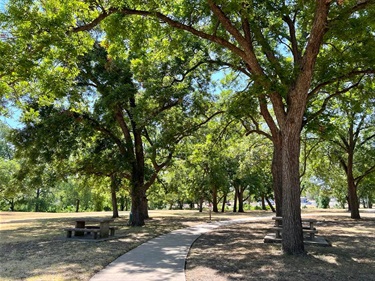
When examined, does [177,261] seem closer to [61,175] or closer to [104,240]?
[104,240]

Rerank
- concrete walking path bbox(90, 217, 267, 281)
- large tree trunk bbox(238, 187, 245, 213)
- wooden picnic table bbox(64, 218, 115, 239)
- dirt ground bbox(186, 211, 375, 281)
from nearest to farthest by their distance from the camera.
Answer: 1. concrete walking path bbox(90, 217, 267, 281)
2. dirt ground bbox(186, 211, 375, 281)
3. wooden picnic table bbox(64, 218, 115, 239)
4. large tree trunk bbox(238, 187, 245, 213)

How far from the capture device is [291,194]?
839 cm

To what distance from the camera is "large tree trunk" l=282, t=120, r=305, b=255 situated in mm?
8289

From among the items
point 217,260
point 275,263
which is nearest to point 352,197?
point 275,263

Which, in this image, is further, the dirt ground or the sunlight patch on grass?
the sunlight patch on grass

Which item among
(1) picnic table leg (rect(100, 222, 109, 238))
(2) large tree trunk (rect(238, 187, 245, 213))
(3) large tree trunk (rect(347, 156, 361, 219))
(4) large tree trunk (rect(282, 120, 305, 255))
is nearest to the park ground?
(4) large tree trunk (rect(282, 120, 305, 255))

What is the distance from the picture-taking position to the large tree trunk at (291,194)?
8289mm

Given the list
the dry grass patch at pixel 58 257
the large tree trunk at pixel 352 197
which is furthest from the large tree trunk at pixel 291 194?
the large tree trunk at pixel 352 197

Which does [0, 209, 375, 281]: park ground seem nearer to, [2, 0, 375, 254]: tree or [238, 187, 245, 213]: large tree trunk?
[2, 0, 375, 254]: tree

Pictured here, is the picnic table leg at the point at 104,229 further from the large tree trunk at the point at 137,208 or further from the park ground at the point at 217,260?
the large tree trunk at the point at 137,208

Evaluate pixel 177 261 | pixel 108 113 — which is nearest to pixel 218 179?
pixel 108 113

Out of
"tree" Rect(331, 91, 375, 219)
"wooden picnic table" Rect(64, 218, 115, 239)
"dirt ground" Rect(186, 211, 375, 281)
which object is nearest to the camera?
"dirt ground" Rect(186, 211, 375, 281)

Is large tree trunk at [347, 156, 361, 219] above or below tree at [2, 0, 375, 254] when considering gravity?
below

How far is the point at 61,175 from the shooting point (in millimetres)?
18984
